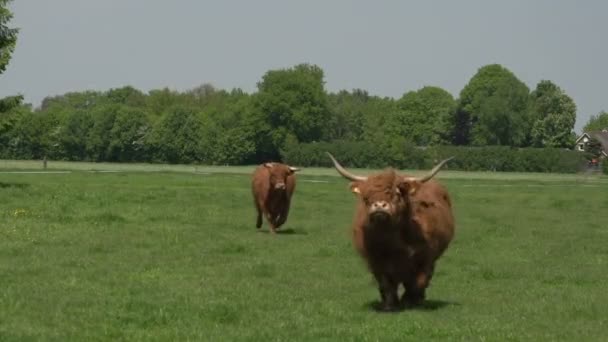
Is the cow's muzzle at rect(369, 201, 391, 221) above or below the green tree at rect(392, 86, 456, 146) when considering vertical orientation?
below

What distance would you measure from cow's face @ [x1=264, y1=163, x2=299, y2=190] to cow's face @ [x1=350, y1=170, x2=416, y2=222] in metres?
14.6

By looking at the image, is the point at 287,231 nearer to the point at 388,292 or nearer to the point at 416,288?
the point at 416,288

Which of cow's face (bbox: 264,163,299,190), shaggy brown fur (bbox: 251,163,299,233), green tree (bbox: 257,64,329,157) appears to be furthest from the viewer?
green tree (bbox: 257,64,329,157)

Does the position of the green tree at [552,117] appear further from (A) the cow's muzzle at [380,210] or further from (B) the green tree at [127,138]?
(A) the cow's muzzle at [380,210]

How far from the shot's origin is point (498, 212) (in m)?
37.3

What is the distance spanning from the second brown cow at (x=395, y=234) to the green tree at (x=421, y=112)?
12781cm

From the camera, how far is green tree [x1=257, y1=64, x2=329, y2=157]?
419 feet

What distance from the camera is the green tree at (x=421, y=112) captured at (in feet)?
478

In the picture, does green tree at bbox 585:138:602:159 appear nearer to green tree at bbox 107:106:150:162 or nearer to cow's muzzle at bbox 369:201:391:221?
green tree at bbox 107:106:150:162

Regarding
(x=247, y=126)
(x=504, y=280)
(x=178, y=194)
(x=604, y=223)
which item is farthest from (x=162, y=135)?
(x=504, y=280)

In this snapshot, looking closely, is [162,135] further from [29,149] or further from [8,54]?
[8,54]

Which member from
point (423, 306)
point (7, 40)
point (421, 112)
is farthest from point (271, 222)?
point (421, 112)

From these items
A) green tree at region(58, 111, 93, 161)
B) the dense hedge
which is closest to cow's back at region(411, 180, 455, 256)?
the dense hedge

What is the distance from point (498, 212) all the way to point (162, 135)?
314 feet
